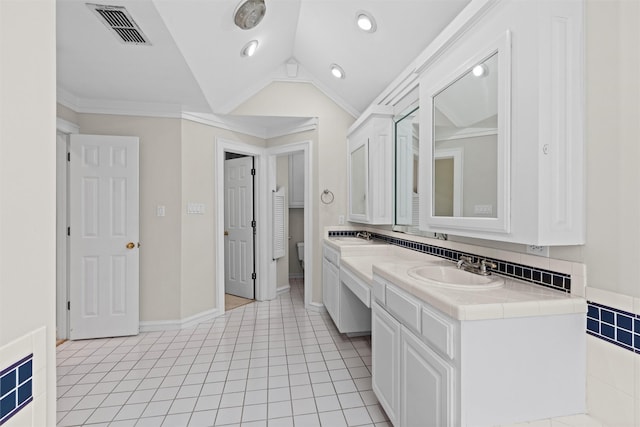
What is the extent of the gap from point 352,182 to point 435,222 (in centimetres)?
193

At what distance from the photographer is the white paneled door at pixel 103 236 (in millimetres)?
2988

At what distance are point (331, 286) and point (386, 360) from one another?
5.10ft

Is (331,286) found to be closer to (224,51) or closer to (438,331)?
(438,331)

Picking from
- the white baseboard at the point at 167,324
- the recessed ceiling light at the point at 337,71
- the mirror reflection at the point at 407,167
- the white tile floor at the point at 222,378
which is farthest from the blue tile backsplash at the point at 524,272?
the white baseboard at the point at 167,324

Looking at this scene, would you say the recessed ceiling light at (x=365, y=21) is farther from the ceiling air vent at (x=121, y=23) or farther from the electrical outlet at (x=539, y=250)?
the electrical outlet at (x=539, y=250)

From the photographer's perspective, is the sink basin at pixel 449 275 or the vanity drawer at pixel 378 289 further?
the vanity drawer at pixel 378 289

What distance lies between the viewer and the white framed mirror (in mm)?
1254

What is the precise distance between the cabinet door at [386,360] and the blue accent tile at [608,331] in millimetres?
749

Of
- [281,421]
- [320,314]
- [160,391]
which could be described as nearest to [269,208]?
[320,314]

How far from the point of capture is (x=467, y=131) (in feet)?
4.95

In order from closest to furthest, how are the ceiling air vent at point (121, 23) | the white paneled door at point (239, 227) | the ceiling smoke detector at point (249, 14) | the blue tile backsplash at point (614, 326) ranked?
the blue tile backsplash at point (614, 326) < the ceiling air vent at point (121, 23) < the ceiling smoke detector at point (249, 14) < the white paneled door at point (239, 227)

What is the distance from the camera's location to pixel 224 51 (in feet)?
8.87
